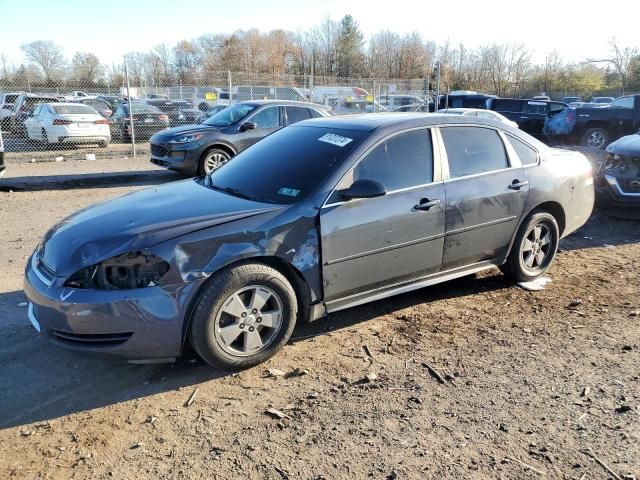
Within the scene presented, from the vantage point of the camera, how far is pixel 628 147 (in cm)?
783

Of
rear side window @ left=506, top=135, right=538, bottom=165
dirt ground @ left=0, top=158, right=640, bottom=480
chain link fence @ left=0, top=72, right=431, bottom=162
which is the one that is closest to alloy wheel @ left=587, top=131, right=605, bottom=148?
chain link fence @ left=0, top=72, right=431, bottom=162

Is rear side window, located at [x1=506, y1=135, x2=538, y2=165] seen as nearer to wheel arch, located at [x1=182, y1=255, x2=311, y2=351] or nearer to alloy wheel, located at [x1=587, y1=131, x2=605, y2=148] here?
wheel arch, located at [x1=182, y1=255, x2=311, y2=351]

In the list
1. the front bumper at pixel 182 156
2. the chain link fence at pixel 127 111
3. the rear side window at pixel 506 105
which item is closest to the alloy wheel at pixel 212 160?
the front bumper at pixel 182 156

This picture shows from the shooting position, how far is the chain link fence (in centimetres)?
1594

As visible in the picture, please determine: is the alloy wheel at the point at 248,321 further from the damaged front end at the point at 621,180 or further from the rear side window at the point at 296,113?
the rear side window at the point at 296,113

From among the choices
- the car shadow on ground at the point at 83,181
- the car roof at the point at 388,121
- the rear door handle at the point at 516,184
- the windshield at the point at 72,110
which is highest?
the car roof at the point at 388,121

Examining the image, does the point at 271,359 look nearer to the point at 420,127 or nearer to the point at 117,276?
the point at 117,276

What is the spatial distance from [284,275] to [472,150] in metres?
2.11

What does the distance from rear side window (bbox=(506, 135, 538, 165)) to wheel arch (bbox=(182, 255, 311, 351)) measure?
2.54 metres

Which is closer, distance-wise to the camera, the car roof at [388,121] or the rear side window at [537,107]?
the car roof at [388,121]

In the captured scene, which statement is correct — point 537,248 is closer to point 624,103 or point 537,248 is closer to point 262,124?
point 262,124

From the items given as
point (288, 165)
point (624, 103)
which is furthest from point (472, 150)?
point (624, 103)

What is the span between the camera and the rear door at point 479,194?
14.4 ft

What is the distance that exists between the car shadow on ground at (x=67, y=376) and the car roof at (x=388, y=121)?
5.25ft
